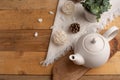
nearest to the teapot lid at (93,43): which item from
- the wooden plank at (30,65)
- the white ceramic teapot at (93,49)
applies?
the white ceramic teapot at (93,49)

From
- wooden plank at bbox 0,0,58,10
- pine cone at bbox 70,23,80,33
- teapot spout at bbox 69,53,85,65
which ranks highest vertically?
wooden plank at bbox 0,0,58,10

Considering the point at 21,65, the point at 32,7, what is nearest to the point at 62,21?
the point at 32,7

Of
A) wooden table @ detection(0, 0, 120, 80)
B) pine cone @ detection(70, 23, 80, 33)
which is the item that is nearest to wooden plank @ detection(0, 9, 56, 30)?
wooden table @ detection(0, 0, 120, 80)

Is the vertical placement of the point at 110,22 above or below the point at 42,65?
above

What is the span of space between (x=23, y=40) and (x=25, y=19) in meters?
0.11

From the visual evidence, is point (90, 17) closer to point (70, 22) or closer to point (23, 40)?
point (70, 22)

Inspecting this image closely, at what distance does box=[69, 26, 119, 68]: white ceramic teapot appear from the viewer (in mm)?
763

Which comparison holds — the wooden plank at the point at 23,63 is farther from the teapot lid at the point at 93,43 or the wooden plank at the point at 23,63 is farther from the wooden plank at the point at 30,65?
the teapot lid at the point at 93,43

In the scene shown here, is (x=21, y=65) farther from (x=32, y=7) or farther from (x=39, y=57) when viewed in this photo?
(x=32, y=7)

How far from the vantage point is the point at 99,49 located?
0.77 m

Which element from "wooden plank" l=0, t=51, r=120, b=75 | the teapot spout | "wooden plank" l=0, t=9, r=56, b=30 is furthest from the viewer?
"wooden plank" l=0, t=9, r=56, b=30

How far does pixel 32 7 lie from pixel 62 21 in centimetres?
17

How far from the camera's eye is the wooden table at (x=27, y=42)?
0.86m

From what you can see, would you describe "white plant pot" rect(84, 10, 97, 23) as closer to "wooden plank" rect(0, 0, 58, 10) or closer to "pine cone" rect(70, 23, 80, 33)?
"pine cone" rect(70, 23, 80, 33)
